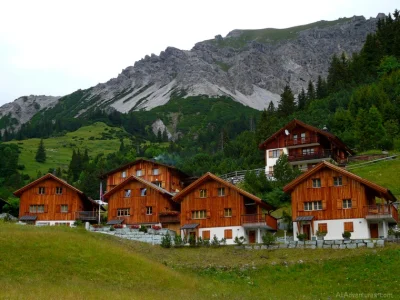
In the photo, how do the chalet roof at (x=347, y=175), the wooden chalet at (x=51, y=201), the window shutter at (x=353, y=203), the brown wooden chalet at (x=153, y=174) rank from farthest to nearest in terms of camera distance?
the brown wooden chalet at (x=153, y=174) → the wooden chalet at (x=51, y=201) → the window shutter at (x=353, y=203) → the chalet roof at (x=347, y=175)

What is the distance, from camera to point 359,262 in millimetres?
38906

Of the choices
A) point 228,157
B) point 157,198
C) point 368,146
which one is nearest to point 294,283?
point 157,198

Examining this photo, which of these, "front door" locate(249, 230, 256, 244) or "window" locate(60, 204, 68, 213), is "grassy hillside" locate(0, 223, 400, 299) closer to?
"front door" locate(249, 230, 256, 244)

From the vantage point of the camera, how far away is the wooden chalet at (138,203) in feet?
235

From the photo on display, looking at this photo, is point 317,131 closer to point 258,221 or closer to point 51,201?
point 258,221

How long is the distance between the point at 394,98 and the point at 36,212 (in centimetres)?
7085

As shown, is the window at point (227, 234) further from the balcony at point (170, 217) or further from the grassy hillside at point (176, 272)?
the grassy hillside at point (176, 272)

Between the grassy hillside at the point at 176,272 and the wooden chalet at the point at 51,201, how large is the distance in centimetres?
3412

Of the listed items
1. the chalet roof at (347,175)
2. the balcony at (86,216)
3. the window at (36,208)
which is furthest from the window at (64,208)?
the chalet roof at (347,175)

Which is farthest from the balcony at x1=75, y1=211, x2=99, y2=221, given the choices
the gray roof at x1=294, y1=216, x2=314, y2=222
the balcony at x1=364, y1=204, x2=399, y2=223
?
the balcony at x1=364, y1=204, x2=399, y2=223

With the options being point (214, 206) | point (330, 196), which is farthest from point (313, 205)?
point (214, 206)

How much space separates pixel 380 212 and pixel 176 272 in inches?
862

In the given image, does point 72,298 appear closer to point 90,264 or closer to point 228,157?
point 90,264

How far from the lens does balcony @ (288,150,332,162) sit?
284ft
